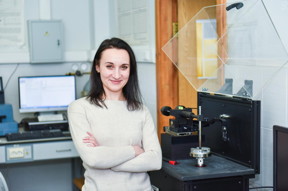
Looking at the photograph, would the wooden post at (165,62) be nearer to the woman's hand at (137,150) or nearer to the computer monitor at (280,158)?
the woman's hand at (137,150)

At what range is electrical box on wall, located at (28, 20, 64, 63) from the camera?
4418 mm

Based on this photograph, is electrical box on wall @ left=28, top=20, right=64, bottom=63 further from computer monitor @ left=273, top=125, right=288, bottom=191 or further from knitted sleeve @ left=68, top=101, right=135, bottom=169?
computer monitor @ left=273, top=125, right=288, bottom=191

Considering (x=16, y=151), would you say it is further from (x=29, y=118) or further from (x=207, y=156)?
(x=207, y=156)

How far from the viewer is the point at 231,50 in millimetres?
2439

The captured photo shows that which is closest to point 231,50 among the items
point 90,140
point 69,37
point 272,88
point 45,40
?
point 272,88

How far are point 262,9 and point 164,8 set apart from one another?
147cm

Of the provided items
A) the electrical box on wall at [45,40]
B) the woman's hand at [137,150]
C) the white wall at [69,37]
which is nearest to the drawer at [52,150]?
the white wall at [69,37]

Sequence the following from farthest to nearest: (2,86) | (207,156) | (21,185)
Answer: (21,185), (2,86), (207,156)

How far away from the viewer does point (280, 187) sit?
6.30 feet

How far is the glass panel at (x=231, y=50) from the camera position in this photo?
220cm

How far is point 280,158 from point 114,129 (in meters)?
0.77

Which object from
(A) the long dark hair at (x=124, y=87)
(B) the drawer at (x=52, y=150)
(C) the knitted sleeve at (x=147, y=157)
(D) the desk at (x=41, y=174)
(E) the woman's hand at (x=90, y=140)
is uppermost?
(A) the long dark hair at (x=124, y=87)

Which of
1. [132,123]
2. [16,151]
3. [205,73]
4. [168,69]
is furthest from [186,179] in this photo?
[16,151]

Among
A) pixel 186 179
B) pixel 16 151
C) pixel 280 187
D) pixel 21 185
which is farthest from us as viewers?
pixel 21 185
